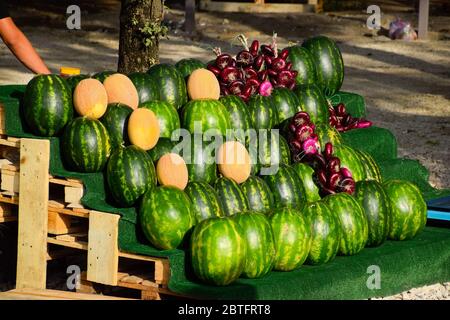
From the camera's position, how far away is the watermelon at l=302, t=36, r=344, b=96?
939 centimetres

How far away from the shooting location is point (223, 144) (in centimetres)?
759

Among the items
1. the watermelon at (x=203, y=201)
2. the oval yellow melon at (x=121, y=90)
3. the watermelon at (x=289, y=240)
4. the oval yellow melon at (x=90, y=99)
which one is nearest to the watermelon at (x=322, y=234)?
the watermelon at (x=289, y=240)

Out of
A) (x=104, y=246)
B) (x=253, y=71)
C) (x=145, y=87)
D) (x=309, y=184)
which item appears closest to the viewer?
(x=104, y=246)

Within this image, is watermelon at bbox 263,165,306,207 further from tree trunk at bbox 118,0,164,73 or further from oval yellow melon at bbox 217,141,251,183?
tree trunk at bbox 118,0,164,73

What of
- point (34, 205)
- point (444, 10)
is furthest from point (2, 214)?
point (444, 10)

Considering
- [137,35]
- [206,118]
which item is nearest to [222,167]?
[206,118]

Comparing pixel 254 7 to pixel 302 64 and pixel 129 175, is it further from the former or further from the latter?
pixel 129 175

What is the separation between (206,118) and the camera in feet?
25.4

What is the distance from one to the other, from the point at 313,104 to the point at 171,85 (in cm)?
116

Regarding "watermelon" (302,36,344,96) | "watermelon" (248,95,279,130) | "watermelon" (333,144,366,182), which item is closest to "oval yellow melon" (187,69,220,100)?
"watermelon" (248,95,279,130)

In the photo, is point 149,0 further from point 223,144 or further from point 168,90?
point 223,144

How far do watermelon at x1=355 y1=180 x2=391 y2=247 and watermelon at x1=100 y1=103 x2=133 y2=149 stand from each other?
63.0 inches

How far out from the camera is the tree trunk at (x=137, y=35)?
1029cm
